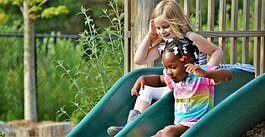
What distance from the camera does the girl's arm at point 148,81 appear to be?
16.4ft

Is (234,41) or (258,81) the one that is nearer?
(258,81)

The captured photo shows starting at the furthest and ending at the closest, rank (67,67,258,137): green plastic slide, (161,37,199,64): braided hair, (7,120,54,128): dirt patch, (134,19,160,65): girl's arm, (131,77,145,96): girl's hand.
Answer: (7,120,54,128): dirt patch
(134,19,160,65): girl's arm
(131,77,145,96): girl's hand
(161,37,199,64): braided hair
(67,67,258,137): green plastic slide

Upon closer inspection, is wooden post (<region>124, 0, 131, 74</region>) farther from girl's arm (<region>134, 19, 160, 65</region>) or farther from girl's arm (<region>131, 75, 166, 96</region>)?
girl's arm (<region>131, 75, 166, 96</region>)

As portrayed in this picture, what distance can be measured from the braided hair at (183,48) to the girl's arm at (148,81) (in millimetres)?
312

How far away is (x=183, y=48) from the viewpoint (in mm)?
4676

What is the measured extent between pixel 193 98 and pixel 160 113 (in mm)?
271

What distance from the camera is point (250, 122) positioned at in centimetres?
471

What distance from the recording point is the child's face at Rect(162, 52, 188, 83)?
469 centimetres

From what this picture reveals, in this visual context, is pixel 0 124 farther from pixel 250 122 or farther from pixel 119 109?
pixel 250 122

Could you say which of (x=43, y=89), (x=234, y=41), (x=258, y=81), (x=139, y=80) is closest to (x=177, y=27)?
(x=139, y=80)

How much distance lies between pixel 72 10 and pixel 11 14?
3.48ft

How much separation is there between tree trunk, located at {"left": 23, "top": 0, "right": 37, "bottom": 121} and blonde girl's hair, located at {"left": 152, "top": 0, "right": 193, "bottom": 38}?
5468mm

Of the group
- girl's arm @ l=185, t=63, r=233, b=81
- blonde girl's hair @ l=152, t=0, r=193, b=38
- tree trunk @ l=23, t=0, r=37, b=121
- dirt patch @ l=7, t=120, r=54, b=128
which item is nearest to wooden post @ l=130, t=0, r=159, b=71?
blonde girl's hair @ l=152, t=0, r=193, b=38

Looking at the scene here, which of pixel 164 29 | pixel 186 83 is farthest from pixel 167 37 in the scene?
pixel 186 83
